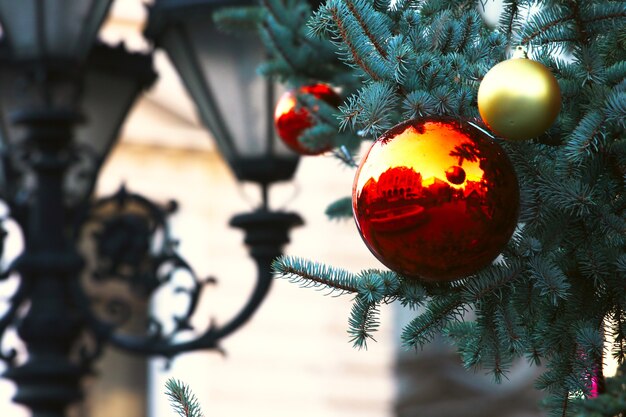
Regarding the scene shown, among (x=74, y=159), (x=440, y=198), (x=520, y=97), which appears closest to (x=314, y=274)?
(x=440, y=198)

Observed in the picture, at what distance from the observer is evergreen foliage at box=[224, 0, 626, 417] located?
1401mm

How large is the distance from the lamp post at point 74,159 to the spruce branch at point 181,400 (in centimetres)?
170

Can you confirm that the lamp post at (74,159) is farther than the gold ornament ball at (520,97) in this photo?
Yes

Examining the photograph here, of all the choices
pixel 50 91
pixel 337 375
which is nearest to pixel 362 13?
pixel 50 91

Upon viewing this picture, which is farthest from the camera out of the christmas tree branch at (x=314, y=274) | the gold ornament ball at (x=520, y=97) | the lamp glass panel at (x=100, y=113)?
the lamp glass panel at (x=100, y=113)

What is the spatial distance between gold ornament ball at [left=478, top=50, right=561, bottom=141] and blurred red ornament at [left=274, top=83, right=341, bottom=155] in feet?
2.37

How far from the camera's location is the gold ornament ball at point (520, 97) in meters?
1.32

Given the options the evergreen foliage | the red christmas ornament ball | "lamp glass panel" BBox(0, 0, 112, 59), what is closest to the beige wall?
"lamp glass panel" BBox(0, 0, 112, 59)

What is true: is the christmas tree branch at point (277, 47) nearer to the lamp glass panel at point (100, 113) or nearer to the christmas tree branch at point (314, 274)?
the christmas tree branch at point (314, 274)

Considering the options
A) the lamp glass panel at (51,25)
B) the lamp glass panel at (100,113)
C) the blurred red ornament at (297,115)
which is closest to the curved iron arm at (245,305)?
the lamp glass panel at (100,113)

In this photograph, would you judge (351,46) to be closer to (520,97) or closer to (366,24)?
(366,24)

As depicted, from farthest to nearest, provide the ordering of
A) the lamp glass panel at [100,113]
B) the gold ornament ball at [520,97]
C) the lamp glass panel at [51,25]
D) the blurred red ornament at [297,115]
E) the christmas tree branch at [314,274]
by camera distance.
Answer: the lamp glass panel at [100,113]
the lamp glass panel at [51,25]
the blurred red ornament at [297,115]
the christmas tree branch at [314,274]
the gold ornament ball at [520,97]

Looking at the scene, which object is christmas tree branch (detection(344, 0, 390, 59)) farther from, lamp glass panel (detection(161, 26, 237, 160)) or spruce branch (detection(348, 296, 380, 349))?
lamp glass panel (detection(161, 26, 237, 160))

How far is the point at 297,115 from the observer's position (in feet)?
6.86
